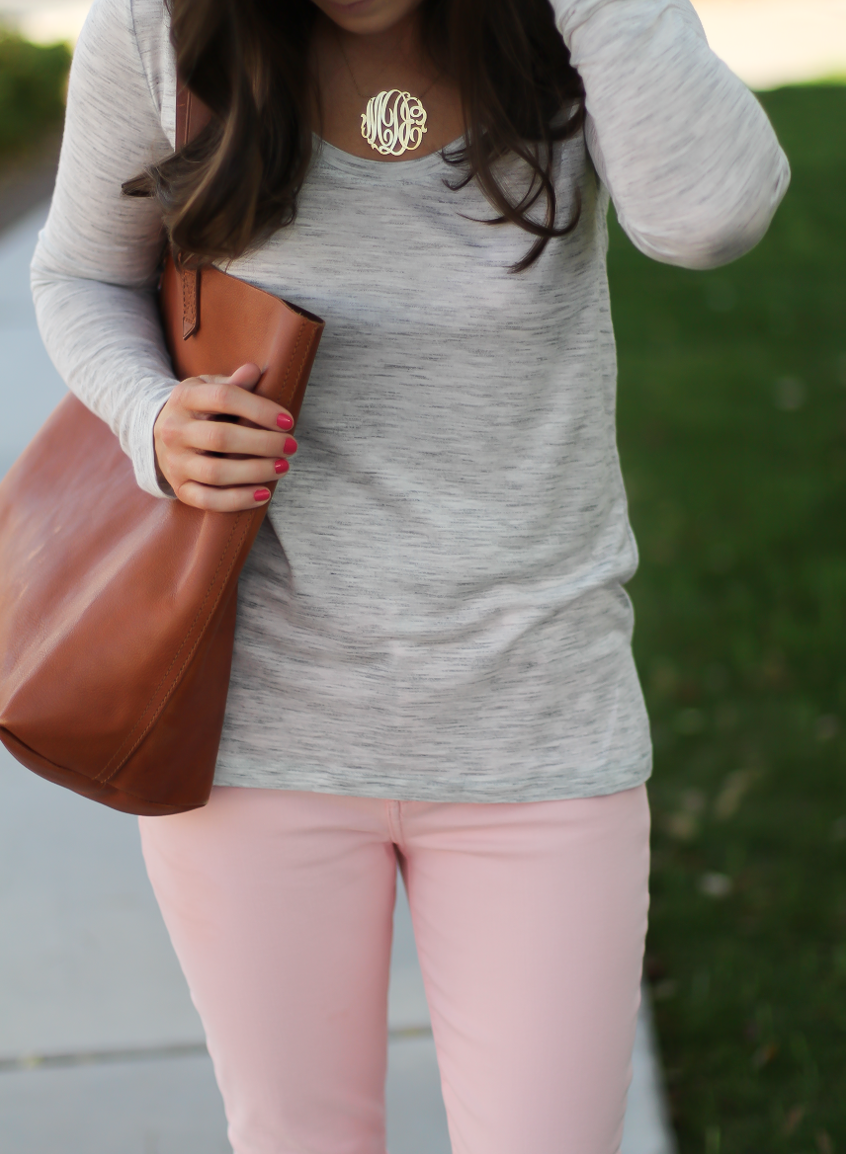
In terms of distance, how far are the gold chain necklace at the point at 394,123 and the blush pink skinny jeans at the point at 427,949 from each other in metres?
0.75

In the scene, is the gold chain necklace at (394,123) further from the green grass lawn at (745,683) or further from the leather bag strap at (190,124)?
the green grass lawn at (745,683)

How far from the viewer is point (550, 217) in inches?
51.7

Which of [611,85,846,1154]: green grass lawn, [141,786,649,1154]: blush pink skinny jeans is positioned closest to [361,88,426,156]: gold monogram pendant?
[141,786,649,1154]: blush pink skinny jeans

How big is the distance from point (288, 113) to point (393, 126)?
113mm

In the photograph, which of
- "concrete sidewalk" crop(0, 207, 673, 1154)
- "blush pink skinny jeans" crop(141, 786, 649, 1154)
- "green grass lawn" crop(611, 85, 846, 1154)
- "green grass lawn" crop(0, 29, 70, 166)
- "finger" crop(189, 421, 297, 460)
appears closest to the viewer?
"finger" crop(189, 421, 297, 460)

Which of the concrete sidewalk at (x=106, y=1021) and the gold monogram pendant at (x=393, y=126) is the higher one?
the gold monogram pendant at (x=393, y=126)

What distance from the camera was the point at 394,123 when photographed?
1.34 m

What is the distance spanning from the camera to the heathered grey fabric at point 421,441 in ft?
4.34

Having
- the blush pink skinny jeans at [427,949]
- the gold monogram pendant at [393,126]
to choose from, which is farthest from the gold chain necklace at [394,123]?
the blush pink skinny jeans at [427,949]

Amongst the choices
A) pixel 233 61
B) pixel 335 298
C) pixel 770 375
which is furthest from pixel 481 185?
pixel 770 375

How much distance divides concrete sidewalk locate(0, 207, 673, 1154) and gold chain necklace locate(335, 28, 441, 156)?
187cm

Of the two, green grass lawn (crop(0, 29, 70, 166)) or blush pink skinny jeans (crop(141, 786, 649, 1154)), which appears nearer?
blush pink skinny jeans (crop(141, 786, 649, 1154))

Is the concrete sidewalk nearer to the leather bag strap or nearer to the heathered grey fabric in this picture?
the heathered grey fabric

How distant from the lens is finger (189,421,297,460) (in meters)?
1.28
